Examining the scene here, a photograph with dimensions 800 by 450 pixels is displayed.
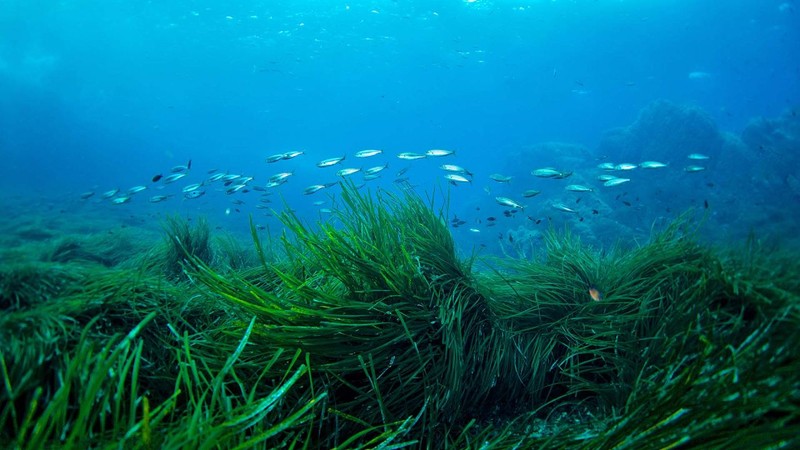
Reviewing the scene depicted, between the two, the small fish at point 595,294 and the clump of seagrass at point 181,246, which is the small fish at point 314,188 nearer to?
the clump of seagrass at point 181,246

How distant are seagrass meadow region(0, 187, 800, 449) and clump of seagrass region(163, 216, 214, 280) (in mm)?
2433

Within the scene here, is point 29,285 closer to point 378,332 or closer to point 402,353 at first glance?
point 378,332

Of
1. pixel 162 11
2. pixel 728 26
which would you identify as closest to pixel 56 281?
pixel 162 11

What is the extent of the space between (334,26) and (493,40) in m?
24.7

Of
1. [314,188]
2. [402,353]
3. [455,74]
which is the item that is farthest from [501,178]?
[455,74]

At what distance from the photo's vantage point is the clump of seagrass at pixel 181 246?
4.66 metres

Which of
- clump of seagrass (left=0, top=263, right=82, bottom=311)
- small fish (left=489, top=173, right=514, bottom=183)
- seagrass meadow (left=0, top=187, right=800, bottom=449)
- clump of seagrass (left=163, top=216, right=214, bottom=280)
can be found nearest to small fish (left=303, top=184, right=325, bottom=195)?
Answer: clump of seagrass (left=163, top=216, right=214, bottom=280)

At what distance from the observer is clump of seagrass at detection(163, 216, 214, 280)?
466 centimetres

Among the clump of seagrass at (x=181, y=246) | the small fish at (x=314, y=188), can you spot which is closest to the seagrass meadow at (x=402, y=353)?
the clump of seagrass at (x=181, y=246)

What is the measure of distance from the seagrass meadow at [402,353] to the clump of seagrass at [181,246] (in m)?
2.43

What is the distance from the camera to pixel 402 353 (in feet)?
6.95

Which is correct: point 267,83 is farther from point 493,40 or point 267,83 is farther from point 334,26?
point 493,40

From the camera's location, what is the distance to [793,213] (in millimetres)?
18328

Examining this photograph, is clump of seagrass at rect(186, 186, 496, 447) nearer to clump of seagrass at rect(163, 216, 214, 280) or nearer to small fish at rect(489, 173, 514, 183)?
clump of seagrass at rect(163, 216, 214, 280)
